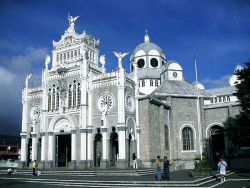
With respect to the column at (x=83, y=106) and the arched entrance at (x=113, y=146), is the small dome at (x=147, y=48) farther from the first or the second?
the arched entrance at (x=113, y=146)

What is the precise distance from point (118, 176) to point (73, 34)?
20861 mm

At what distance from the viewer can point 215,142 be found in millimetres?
40125

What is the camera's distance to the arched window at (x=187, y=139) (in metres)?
37.3

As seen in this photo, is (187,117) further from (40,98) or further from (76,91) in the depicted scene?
(40,98)

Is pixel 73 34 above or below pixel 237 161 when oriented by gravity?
above

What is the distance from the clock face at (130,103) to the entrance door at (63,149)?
8994mm

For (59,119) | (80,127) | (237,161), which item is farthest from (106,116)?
(237,161)

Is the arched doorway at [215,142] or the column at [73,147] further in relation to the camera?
the arched doorway at [215,142]

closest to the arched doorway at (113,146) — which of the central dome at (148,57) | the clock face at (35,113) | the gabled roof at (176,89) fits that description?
the gabled roof at (176,89)

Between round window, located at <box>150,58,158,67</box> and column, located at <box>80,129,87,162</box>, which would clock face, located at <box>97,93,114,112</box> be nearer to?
column, located at <box>80,129,87,162</box>

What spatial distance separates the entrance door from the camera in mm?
36094

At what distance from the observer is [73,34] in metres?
38.0

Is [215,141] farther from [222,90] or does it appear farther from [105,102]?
[105,102]

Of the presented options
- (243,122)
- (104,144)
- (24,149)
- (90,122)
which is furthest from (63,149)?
(243,122)
